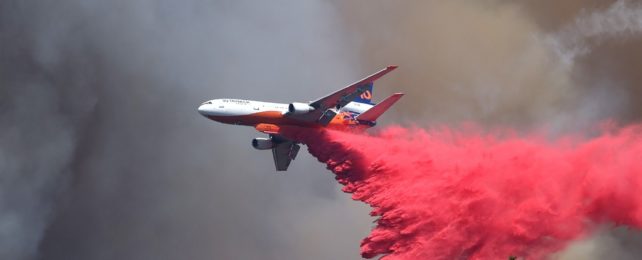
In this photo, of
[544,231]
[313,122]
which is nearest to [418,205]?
[544,231]

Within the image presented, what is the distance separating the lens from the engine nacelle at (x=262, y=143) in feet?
253

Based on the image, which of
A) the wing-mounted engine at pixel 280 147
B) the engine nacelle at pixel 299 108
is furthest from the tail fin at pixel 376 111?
the wing-mounted engine at pixel 280 147

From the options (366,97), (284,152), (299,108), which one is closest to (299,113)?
(299,108)

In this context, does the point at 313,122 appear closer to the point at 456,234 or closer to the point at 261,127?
the point at 261,127

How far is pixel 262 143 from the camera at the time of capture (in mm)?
77125

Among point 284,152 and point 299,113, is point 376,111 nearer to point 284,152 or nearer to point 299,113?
point 299,113

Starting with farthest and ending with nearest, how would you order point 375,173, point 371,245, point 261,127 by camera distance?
point 261,127
point 375,173
point 371,245

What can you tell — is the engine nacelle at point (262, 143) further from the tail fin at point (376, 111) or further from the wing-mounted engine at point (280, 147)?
the tail fin at point (376, 111)

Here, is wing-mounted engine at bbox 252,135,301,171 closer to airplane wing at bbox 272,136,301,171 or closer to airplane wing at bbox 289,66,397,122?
airplane wing at bbox 272,136,301,171

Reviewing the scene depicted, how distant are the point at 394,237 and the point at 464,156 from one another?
8.41 meters

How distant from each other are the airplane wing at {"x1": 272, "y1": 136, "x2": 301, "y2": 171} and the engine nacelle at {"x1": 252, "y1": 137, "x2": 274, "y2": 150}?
0.50m

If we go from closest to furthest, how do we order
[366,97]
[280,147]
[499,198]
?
1. [499,198]
2. [366,97]
3. [280,147]

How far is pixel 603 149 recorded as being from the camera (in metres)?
61.2

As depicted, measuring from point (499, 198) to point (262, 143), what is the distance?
2110 cm
